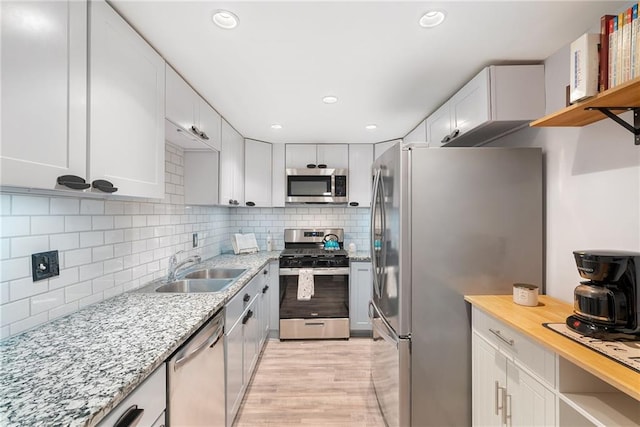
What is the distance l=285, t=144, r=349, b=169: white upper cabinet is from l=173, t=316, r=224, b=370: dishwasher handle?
238 centimetres

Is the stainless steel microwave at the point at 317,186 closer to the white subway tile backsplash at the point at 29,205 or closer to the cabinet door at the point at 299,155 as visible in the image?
the cabinet door at the point at 299,155

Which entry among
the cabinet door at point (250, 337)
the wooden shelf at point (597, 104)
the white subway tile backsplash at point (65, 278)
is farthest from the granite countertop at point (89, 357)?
the wooden shelf at point (597, 104)

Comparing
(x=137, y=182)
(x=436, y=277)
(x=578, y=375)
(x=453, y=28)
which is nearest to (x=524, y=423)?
(x=578, y=375)

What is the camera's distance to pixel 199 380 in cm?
130

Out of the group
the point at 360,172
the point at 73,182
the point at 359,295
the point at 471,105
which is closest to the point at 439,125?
the point at 471,105

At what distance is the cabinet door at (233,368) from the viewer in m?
1.69

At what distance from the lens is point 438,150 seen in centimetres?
166

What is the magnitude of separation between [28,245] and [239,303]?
113 centimetres

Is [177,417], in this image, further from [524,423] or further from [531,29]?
[531,29]

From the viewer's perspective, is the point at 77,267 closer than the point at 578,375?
No

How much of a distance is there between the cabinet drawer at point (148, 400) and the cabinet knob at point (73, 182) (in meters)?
0.70

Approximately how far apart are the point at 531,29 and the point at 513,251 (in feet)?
3.85

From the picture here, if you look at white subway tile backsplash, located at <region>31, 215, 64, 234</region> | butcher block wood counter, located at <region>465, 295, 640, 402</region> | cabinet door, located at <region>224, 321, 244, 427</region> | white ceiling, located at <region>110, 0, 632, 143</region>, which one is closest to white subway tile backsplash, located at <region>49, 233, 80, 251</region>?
white subway tile backsplash, located at <region>31, 215, 64, 234</region>

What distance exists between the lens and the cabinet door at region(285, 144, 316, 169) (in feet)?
11.8
